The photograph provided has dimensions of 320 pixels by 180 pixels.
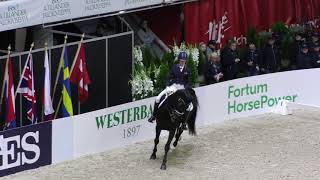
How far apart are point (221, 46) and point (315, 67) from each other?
8.71 feet

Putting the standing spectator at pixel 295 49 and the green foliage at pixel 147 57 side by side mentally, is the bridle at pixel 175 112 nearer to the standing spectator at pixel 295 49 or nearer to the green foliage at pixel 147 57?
the green foliage at pixel 147 57

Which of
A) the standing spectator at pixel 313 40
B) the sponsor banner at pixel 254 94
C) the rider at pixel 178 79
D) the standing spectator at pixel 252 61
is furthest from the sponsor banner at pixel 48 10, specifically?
the standing spectator at pixel 313 40

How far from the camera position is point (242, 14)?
906 inches

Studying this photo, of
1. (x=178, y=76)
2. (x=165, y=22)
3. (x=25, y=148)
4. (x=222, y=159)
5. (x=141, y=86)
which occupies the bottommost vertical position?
(x=222, y=159)

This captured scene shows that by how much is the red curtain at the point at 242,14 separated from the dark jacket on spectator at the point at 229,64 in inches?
45.2

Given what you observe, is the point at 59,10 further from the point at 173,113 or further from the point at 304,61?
the point at 304,61

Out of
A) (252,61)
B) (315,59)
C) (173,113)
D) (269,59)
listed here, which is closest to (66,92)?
(173,113)

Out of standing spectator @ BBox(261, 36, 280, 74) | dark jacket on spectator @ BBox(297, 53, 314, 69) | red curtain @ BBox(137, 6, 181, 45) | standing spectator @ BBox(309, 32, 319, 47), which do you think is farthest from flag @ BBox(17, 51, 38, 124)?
standing spectator @ BBox(309, 32, 319, 47)

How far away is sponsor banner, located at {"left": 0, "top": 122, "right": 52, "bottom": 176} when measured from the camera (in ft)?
48.4

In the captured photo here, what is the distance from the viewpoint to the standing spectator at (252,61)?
69.9 ft

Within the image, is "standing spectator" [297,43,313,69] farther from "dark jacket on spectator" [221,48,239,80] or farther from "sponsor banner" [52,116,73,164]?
"sponsor banner" [52,116,73,164]

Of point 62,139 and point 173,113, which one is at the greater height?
point 173,113

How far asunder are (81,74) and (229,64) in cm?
509

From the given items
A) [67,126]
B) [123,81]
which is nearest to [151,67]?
[123,81]
